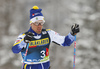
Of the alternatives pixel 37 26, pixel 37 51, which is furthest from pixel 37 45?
pixel 37 26

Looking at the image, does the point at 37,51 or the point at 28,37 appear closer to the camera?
the point at 28,37

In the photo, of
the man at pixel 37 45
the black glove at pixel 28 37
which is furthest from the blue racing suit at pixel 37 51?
the black glove at pixel 28 37

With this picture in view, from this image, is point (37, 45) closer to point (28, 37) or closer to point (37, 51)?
point (37, 51)

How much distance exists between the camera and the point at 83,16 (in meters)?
9.00

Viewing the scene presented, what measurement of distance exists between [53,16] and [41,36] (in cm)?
690

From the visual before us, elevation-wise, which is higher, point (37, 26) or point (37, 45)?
point (37, 26)

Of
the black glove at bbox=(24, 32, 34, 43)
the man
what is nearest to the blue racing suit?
the man

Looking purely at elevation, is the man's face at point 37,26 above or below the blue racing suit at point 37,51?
above

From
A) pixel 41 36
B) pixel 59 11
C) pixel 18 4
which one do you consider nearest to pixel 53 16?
pixel 59 11

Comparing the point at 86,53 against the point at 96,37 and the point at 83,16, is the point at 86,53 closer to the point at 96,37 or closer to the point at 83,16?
the point at 96,37

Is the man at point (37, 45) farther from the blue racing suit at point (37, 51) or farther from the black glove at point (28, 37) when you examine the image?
the black glove at point (28, 37)

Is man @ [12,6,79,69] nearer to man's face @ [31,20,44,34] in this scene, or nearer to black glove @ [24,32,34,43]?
man's face @ [31,20,44,34]

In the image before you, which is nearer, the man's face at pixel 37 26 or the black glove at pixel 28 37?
the black glove at pixel 28 37

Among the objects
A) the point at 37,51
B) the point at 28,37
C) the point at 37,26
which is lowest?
the point at 37,51
